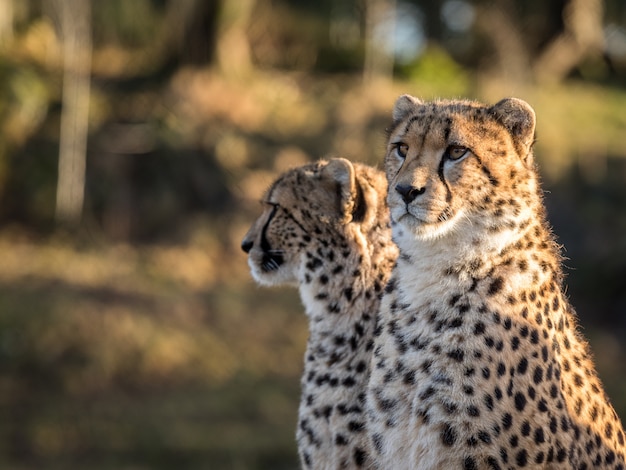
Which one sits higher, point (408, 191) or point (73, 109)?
point (73, 109)

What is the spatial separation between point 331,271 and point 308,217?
0.23 metres

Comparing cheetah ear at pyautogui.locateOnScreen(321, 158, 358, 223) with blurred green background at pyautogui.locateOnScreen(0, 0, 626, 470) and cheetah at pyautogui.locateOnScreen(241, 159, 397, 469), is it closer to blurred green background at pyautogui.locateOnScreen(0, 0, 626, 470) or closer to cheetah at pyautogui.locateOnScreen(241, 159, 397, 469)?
cheetah at pyautogui.locateOnScreen(241, 159, 397, 469)

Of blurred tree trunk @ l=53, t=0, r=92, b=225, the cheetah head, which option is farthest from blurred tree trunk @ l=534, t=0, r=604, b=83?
the cheetah head

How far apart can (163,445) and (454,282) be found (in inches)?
261

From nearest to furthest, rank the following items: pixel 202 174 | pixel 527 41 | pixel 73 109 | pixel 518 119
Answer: pixel 518 119 → pixel 202 174 → pixel 73 109 → pixel 527 41

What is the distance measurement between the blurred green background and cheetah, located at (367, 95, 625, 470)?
4350 mm

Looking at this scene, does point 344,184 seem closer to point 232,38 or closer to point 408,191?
point 408,191

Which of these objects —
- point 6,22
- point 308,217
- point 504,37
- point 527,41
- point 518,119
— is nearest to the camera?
point 518,119

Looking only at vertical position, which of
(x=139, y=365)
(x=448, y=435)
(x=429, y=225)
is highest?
(x=139, y=365)

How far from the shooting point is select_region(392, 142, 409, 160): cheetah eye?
10.0 ft

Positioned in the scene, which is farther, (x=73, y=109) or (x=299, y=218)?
(x=73, y=109)

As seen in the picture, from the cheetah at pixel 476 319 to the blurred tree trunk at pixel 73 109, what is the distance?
10.7 m

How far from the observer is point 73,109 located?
14.1 meters

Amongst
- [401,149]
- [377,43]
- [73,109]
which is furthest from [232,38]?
[401,149]
